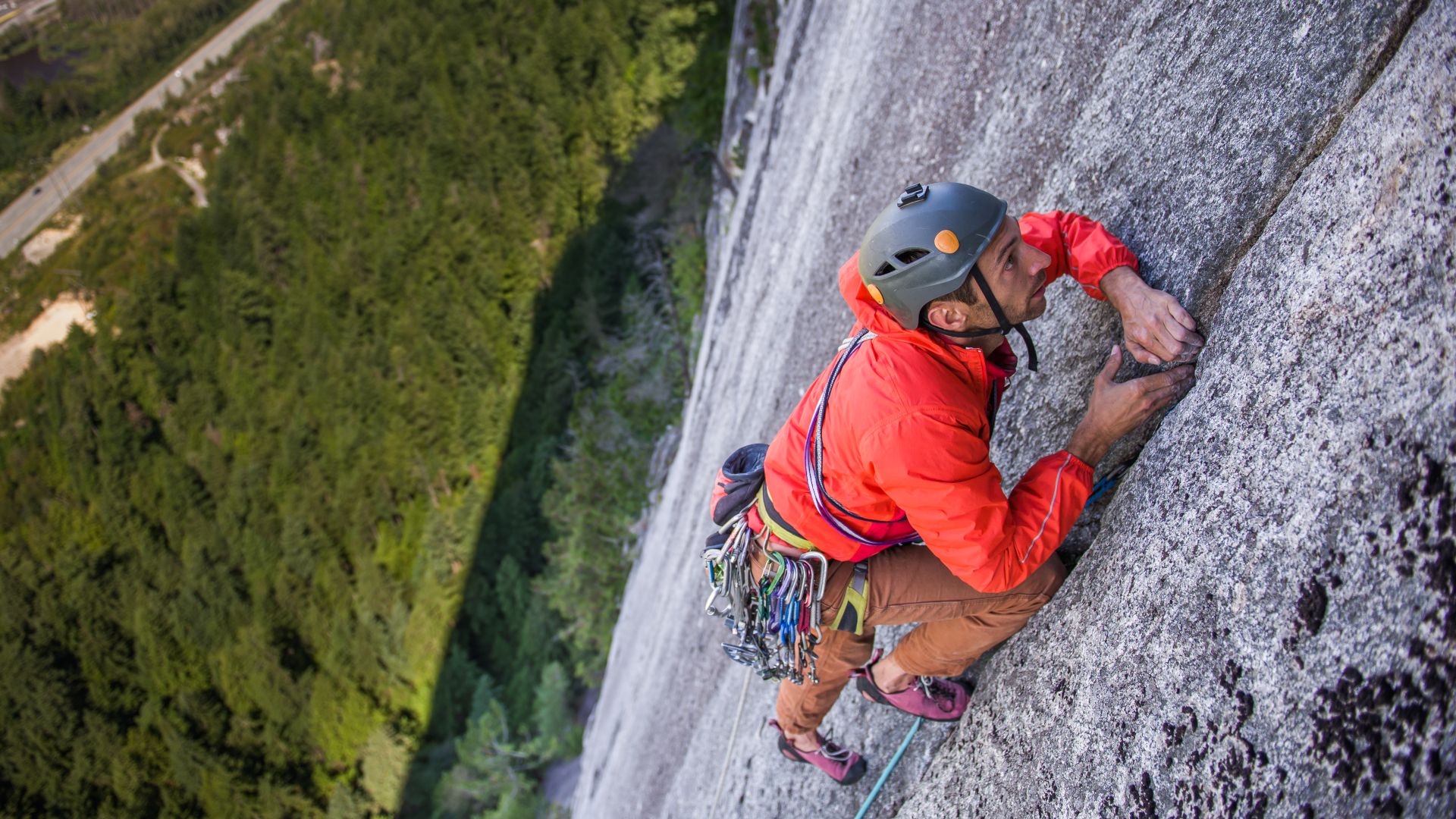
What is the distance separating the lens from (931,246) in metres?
2.90

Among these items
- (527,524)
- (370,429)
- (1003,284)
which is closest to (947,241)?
(1003,284)

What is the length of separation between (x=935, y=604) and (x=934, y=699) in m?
0.64

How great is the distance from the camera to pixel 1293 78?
285 cm

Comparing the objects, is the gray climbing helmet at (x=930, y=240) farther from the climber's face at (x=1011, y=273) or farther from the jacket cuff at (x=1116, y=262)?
the jacket cuff at (x=1116, y=262)

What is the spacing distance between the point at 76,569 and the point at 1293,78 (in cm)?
7679

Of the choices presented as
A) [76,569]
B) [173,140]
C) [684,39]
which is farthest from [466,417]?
[173,140]

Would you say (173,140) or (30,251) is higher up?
(173,140)

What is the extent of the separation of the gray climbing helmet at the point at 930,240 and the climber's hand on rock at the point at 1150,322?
60 centimetres

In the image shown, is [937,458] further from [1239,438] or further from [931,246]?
[1239,438]

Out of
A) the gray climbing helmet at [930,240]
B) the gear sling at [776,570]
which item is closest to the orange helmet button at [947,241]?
the gray climbing helmet at [930,240]

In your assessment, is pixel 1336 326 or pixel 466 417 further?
pixel 466 417

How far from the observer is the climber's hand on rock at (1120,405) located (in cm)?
285

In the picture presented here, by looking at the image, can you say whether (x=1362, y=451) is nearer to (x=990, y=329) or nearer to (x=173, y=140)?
(x=990, y=329)

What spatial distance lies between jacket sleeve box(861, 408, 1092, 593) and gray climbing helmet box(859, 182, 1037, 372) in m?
0.43
